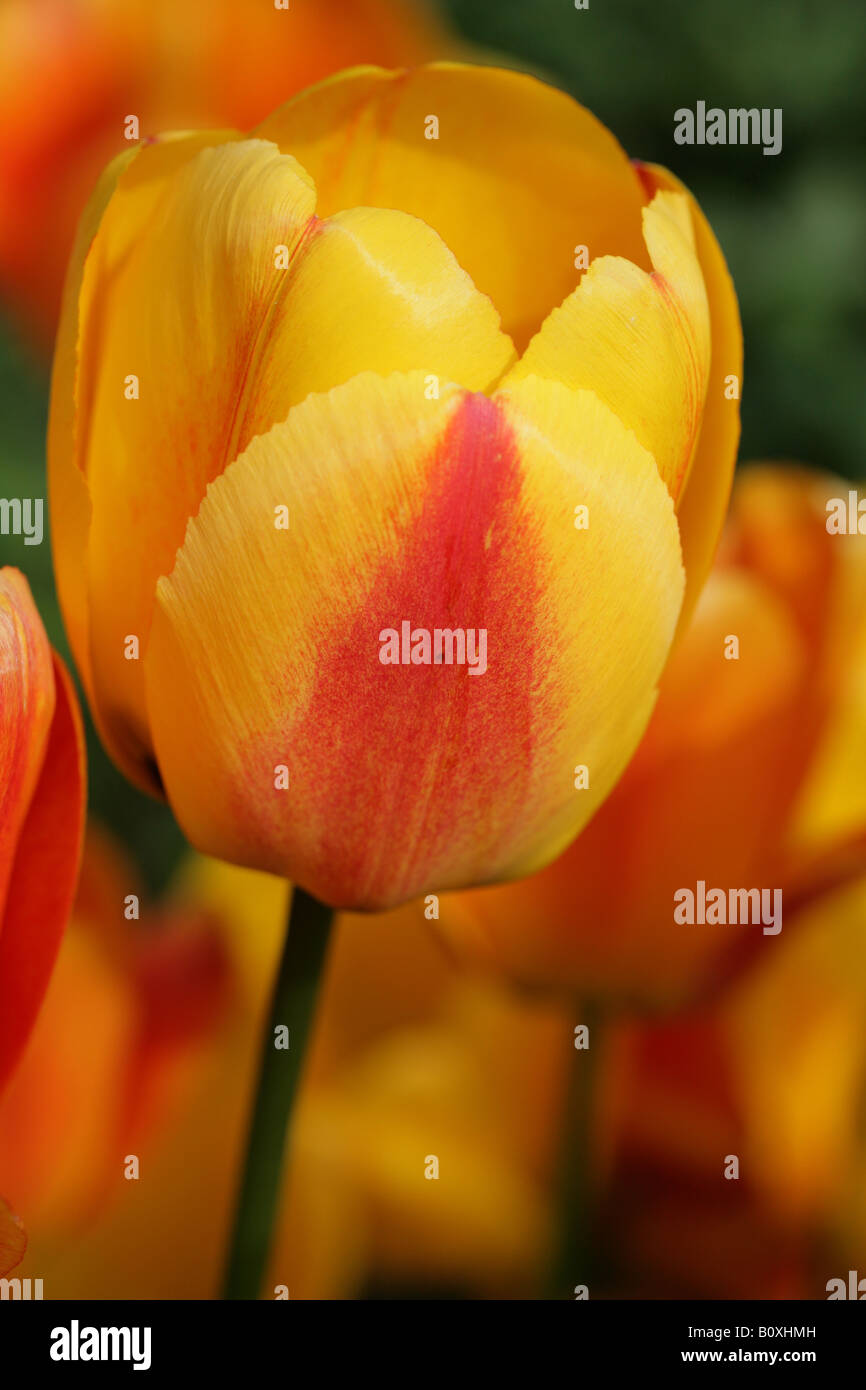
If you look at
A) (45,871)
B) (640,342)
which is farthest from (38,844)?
(640,342)

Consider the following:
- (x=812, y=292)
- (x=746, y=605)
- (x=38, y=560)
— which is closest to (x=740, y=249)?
(x=812, y=292)

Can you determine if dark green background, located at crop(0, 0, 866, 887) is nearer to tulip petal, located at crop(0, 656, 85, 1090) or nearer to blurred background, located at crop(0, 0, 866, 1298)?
blurred background, located at crop(0, 0, 866, 1298)

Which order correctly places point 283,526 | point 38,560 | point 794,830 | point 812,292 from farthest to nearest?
point 812,292 → point 38,560 → point 794,830 → point 283,526

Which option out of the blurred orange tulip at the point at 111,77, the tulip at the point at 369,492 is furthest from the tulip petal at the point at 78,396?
Result: the blurred orange tulip at the point at 111,77

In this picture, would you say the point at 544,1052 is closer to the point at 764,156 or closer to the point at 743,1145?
the point at 743,1145

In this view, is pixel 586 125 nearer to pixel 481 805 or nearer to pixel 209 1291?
pixel 481 805

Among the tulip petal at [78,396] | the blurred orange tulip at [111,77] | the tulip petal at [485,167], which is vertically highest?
the blurred orange tulip at [111,77]

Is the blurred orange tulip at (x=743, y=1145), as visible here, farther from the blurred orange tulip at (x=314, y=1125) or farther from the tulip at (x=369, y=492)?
the tulip at (x=369, y=492)

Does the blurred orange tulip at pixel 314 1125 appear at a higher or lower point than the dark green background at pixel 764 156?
Result: lower
